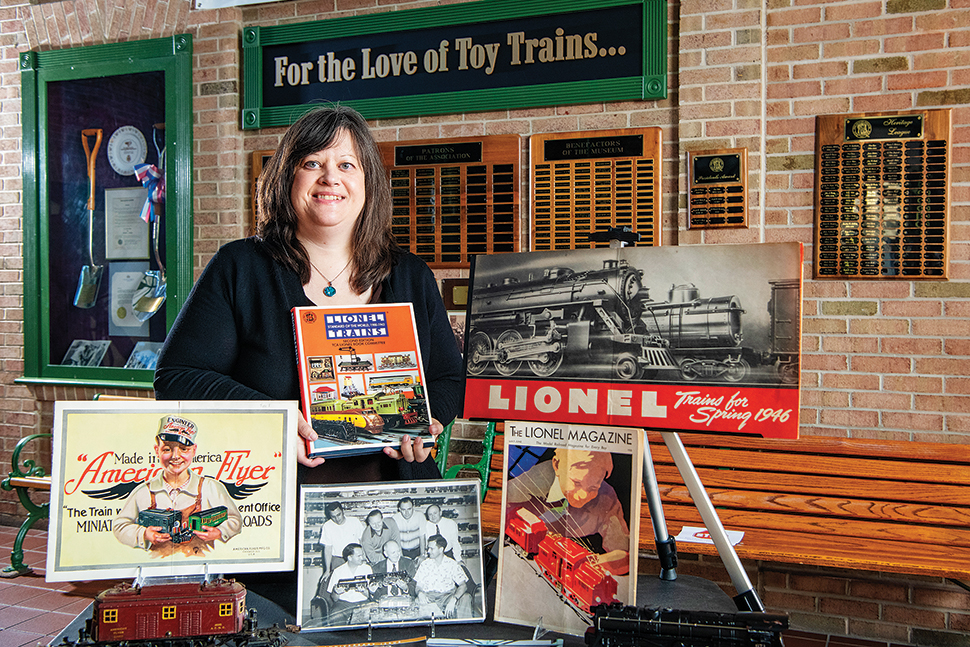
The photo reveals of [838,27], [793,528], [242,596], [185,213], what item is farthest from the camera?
[185,213]

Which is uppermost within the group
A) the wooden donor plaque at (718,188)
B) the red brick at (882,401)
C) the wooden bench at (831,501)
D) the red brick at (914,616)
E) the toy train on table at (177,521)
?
the wooden donor plaque at (718,188)

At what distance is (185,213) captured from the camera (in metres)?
4.30

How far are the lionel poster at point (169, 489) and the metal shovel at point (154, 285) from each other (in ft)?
11.6

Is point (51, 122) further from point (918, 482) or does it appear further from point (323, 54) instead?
point (918, 482)

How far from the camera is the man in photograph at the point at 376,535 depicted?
132 centimetres

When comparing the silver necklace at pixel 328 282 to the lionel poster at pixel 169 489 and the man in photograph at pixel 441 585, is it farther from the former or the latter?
the man in photograph at pixel 441 585

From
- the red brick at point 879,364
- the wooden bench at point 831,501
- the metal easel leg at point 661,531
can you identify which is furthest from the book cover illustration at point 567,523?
the red brick at point 879,364

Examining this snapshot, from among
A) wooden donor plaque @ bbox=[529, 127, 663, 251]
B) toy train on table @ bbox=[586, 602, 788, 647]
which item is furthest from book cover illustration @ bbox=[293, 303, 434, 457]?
wooden donor plaque @ bbox=[529, 127, 663, 251]

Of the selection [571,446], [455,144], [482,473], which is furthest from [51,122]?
[571,446]

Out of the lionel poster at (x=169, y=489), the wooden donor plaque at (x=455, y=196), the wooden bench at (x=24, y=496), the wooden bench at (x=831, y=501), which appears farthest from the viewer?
the wooden bench at (x=24, y=496)

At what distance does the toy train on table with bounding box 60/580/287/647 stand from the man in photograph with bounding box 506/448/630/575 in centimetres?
50

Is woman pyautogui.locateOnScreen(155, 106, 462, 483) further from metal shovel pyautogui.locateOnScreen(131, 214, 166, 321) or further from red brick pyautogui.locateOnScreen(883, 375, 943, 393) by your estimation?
metal shovel pyautogui.locateOnScreen(131, 214, 166, 321)

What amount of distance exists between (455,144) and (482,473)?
1.73m

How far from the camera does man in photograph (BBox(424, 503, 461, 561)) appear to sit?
1341 mm
